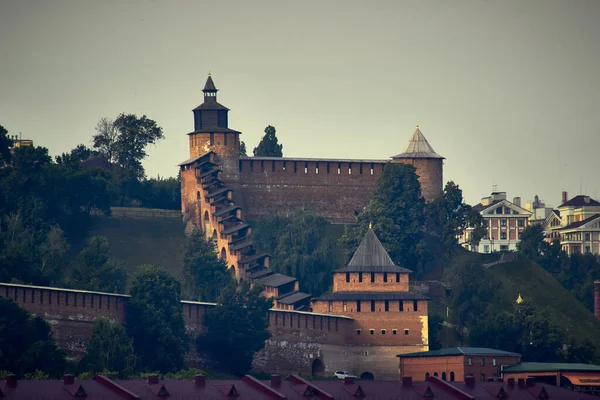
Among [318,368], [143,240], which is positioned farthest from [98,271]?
[143,240]

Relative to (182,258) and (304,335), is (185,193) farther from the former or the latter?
(304,335)

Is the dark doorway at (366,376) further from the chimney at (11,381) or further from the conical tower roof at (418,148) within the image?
the chimney at (11,381)

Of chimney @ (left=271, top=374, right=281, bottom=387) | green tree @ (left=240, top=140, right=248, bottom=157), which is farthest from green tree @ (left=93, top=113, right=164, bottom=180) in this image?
chimney @ (left=271, top=374, right=281, bottom=387)

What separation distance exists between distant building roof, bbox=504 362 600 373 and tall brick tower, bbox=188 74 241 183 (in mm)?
25901

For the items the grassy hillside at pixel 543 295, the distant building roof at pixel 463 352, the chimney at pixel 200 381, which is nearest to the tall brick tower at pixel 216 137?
the grassy hillside at pixel 543 295

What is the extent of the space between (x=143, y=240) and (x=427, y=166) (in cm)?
1773

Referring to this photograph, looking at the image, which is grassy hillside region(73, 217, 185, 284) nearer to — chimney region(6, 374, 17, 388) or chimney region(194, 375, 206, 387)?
chimney region(194, 375, 206, 387)

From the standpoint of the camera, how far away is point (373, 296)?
95.7 meters

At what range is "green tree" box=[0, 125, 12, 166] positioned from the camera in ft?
353

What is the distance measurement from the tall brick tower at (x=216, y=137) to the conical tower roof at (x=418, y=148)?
11022 millimetres

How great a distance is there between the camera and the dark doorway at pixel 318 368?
3652 inches

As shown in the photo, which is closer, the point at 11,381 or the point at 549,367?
the point at 11,381

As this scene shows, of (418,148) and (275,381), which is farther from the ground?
(418,148)

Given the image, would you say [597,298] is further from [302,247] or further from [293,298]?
[293,298]
